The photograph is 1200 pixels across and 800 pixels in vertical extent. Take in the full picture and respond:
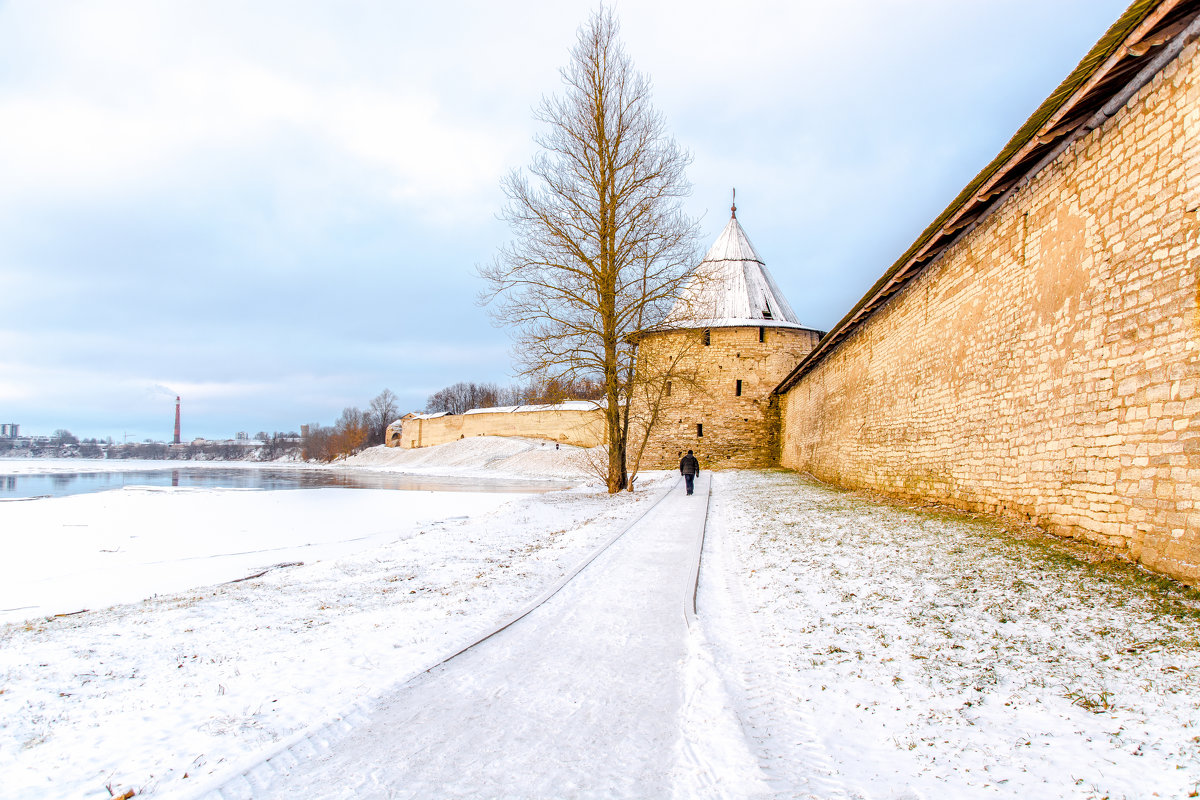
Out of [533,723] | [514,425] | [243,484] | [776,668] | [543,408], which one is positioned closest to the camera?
[533,723]

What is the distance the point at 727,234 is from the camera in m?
30.1

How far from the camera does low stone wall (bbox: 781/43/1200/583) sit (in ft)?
14.9

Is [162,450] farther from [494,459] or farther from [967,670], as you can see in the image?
[967,670]

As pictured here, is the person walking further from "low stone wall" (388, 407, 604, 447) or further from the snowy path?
"low stone wall" (388, 407, 604, 447)

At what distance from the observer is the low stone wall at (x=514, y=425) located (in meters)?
51.9

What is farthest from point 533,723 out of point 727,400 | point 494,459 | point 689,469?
point 494,459

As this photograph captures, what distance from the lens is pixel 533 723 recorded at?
2688mm

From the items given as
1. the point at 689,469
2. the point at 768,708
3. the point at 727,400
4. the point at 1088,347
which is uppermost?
the point at 727,400

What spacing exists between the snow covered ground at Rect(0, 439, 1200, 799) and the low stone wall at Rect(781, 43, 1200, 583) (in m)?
0.58

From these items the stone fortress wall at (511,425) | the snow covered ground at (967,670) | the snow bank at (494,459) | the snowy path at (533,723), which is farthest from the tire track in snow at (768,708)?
the stone fortress wall at (511,425)

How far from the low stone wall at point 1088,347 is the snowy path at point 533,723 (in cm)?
392

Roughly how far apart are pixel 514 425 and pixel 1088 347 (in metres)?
53.0

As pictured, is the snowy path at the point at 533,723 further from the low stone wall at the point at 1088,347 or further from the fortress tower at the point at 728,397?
the fortress tower at the point at 728,397

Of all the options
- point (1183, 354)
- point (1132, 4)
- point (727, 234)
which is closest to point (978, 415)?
point (1183, 354)
